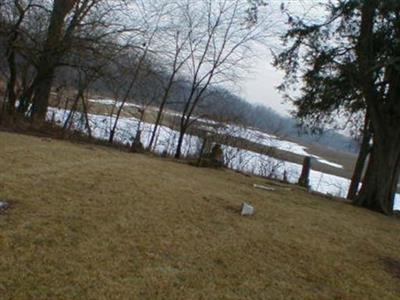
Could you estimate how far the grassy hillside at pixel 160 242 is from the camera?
357 centimetres

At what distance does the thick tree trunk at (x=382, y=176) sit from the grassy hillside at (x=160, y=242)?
2.84 meters

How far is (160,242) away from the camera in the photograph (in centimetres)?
457

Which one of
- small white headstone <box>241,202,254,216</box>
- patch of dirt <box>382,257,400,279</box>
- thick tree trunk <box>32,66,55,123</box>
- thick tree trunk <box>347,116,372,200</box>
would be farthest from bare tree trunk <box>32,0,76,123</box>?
patch of dirt <box>382,257,400,279</box>

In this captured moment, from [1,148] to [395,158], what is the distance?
25.7ft

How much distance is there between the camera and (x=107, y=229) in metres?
4.60

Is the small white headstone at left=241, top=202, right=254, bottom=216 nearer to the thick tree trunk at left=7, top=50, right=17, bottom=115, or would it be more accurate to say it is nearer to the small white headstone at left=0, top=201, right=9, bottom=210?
the small white headstone at left=0, top=201, right=9, bottom=210

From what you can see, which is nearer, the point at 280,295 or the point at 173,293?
the point at 173,293

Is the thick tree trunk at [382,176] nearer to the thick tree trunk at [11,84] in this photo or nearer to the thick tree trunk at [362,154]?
the thick tree trunk at [362,154]

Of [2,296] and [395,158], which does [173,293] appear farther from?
[395,158]

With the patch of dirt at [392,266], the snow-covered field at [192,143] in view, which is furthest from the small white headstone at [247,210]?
the snow-covered field at [192,143]

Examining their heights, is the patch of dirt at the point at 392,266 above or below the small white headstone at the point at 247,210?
below

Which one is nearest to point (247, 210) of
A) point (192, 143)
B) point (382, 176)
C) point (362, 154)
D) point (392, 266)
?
point (392, 266)

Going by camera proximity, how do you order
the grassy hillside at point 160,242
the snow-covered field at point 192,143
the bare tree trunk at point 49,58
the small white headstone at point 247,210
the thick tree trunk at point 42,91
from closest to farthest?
the grassy hillside at point 160,242 → the small white headstone at point 247,210 → the bare tree trunk at point 49,58 → the thick tree trunk at point 42,91 → the snow-covered field at point 192,143

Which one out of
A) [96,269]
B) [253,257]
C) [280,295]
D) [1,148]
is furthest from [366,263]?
[1,148]
